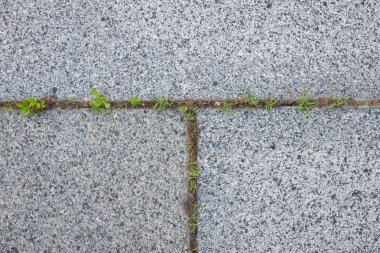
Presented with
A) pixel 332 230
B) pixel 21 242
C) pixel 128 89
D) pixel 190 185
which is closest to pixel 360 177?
pixel 332 230

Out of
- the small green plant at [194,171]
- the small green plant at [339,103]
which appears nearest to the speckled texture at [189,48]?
the small green plant at [339,103]

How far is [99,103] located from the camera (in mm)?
2154

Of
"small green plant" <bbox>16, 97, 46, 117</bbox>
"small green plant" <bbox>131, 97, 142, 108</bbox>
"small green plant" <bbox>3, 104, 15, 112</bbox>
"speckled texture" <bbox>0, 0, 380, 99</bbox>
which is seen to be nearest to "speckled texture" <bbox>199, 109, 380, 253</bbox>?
"speckled texture" <bbox>0, 0, 380, 99</bbox>

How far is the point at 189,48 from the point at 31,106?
819 mm

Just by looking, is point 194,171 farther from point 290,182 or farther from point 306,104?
point 306,104

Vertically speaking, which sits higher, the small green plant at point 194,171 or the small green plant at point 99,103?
the small green plant at point 99,103

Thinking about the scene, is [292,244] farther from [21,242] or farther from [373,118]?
[21,242]

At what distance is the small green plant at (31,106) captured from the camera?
2.17 metres

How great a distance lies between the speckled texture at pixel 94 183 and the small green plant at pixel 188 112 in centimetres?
4

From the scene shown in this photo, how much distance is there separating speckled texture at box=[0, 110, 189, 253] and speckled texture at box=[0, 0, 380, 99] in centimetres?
17

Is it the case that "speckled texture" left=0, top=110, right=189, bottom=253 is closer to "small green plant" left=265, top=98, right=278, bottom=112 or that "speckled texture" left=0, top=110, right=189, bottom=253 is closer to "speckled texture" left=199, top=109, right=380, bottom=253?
"speckled texture" left=199, top=109, right=380, bottom=253

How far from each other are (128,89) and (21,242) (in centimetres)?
91

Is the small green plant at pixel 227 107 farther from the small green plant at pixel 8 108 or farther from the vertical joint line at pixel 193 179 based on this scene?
the small green plant at pixel 8 108

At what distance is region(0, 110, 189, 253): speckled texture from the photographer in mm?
2137
